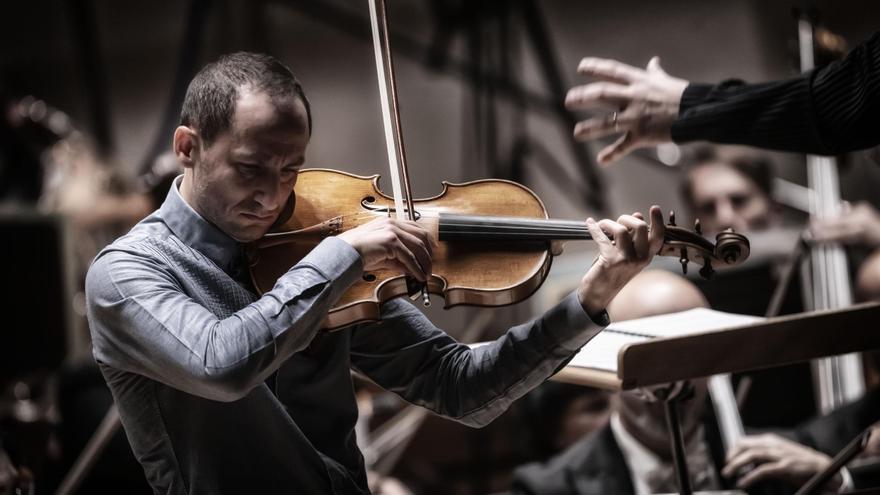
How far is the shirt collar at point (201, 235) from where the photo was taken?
1.52 metres

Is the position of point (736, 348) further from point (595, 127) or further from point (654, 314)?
point (654, 314)

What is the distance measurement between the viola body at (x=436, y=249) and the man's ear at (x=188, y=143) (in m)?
0.17

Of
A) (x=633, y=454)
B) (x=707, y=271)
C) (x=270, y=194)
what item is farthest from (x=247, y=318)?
(x=633, y=454)

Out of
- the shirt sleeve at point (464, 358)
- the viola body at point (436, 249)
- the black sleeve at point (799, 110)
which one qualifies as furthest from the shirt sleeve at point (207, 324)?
the black sleeve at point (799, 110)

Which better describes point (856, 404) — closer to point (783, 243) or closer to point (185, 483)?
point (783, 243)

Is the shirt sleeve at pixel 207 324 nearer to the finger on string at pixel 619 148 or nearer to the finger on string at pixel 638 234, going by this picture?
the finger on string at pixel 638 234

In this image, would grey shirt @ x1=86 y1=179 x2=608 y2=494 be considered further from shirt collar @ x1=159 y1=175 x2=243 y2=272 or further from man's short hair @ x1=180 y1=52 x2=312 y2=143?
man's short hair @ x1=180 y1=52 x2=312 y2=143

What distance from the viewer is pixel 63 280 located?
4301 millimetres

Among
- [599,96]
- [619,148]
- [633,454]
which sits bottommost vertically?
[633,454]

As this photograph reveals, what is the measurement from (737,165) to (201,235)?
2.71 m

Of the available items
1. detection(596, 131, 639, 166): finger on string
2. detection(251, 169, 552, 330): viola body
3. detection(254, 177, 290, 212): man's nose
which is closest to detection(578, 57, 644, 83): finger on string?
detection(596, 131, 639, 166): finger on string

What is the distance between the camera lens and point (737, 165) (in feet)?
12.4

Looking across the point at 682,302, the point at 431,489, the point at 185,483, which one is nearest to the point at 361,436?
the point at 431,489

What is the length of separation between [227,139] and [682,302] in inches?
50.9
